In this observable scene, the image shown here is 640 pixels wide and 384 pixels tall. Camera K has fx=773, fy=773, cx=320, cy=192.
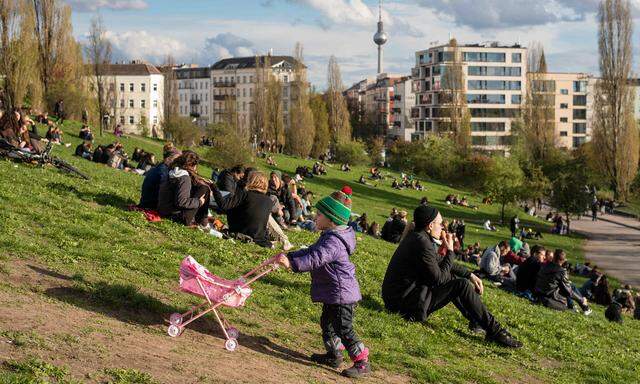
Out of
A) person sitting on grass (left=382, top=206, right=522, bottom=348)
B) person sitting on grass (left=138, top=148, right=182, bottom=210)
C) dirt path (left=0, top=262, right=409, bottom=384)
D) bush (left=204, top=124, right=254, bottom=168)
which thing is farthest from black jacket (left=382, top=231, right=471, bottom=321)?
bush (left=204, top=124, right=254, bottom=168)

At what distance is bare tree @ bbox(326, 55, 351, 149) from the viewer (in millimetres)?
104750

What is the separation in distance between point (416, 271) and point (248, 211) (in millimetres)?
4306

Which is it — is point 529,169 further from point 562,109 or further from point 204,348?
point 562,109

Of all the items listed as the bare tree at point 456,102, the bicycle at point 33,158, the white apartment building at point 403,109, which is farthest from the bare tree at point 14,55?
the white apartment building at point 403,109

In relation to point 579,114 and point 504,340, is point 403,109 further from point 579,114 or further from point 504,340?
point 504,340

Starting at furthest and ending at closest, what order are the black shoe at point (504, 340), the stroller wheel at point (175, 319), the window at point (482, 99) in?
1. the window at point (482, 99)
2. the black shoe at point (504, 340)
3. the stroller wheel at point (175, 319)

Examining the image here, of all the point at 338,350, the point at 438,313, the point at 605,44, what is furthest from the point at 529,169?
the point at 338,350

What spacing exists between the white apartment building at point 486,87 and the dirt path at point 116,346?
119688mm

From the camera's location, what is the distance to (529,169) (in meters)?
67.4

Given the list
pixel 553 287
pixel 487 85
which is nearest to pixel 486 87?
pixel 487 85

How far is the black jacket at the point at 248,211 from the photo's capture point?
1398 cm

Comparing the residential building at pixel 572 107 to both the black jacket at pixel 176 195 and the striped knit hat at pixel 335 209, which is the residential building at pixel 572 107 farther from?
the striped knit hat at pixel 335 209

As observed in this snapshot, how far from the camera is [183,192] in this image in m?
14.5

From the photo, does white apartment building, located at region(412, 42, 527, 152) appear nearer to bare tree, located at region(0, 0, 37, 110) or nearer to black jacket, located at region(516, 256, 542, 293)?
bare tree, located at region(0, 0, 37, 110)
